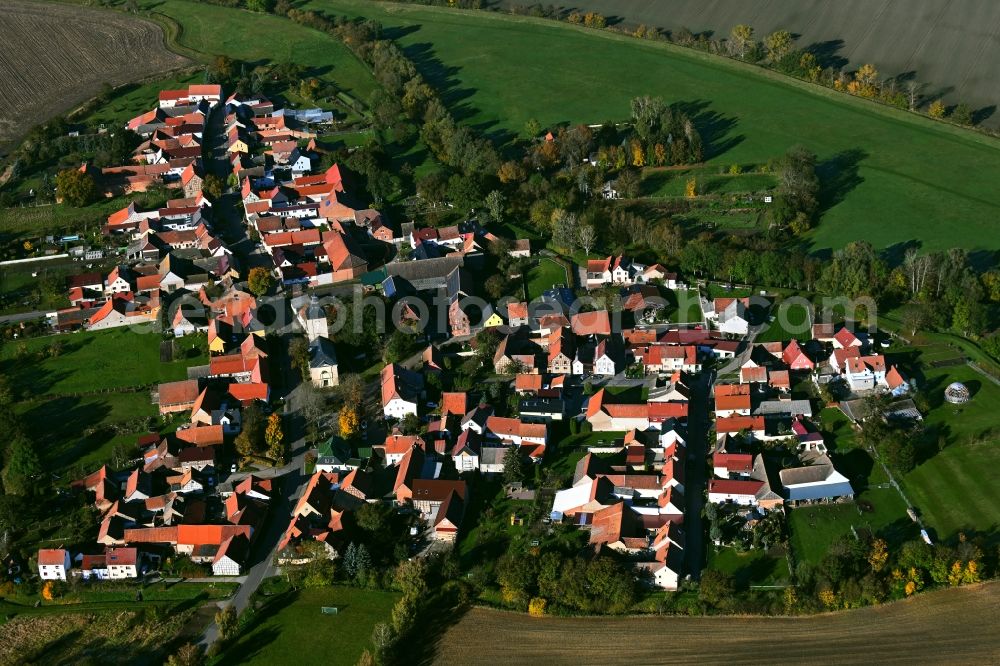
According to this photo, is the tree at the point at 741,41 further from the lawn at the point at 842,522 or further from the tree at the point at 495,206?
the lawn at the point at 842,522

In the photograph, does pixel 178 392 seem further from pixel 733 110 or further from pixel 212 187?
pixel 733 110

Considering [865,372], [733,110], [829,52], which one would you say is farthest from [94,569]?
[829,52]

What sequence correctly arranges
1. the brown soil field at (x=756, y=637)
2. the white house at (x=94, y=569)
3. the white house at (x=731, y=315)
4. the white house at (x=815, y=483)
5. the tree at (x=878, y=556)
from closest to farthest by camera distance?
1. the brown soil field at (x=756, y=637)
2. the tree at (x=878, y=556)
3. the white house at (x=94, y=569)
4. the white house at (x=815, y=483)
5. the white house at (x=731, y=315)

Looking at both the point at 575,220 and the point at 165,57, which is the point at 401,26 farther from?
the point at 575,220

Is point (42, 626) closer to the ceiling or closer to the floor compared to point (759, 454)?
closer to the floor

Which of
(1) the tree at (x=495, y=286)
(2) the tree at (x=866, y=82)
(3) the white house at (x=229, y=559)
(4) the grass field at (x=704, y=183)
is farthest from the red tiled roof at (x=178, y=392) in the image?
(2) the tree at (x=866, y=82)

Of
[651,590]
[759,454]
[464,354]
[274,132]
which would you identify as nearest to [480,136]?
[274,132]
